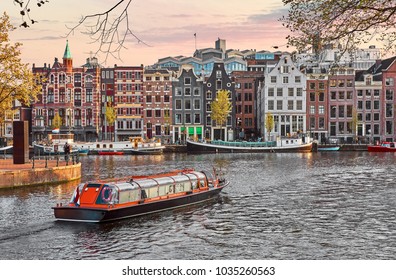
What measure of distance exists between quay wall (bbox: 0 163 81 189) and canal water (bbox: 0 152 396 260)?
0.68 meters

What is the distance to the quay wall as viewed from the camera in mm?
32888

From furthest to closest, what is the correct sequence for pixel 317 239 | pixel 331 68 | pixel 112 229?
pixel 112 229, pixel 317 239, pixel 331 68

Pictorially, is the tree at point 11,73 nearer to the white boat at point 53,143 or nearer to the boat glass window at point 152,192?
the boat glass window at point 152,192

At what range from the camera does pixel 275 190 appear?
34500mm

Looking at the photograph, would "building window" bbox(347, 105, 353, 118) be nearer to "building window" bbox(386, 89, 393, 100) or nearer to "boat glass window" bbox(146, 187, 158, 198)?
"building window" bbox(386, 89, 393, 100)

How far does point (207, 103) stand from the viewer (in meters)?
92.1

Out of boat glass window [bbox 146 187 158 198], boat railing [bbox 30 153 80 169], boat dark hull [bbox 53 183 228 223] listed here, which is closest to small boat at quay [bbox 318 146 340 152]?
boat railing [bbox 30 153 80 169]

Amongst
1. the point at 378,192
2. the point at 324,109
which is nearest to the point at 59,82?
the point at 324,109

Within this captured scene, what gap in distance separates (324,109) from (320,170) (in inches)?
1676

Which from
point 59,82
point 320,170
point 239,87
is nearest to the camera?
point 320,170

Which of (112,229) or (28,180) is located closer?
(112,229)
